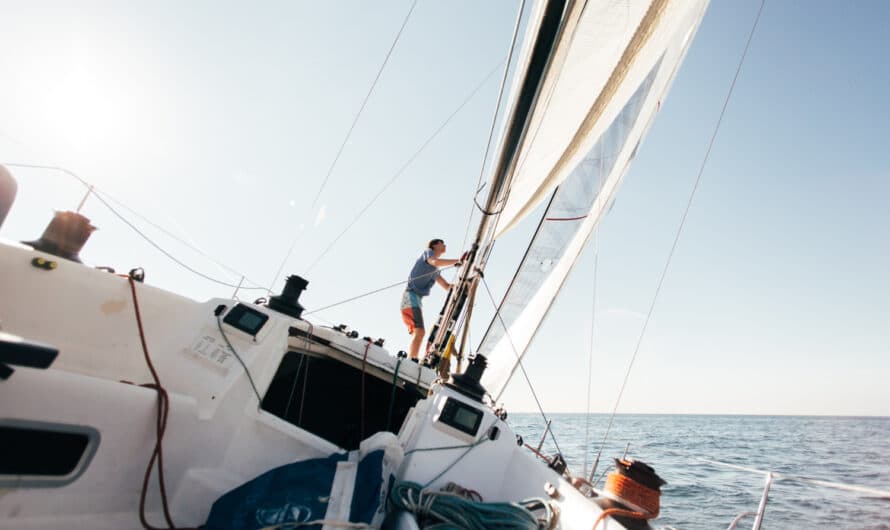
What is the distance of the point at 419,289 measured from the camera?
16.6 ft

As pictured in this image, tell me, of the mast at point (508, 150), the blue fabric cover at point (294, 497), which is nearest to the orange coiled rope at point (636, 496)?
the blue fabric cover at point (294, 497)

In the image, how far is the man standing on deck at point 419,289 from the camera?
4.94m

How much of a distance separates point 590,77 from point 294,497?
4.71 metres

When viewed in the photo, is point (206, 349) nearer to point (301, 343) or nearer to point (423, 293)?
point (301, 343)

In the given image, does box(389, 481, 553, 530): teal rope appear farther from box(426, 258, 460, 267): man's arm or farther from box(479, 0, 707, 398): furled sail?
box(426, 258, 460, 267): man's arm

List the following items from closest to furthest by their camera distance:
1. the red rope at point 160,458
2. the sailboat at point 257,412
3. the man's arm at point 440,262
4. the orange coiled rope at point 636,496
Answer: the sailboat at point 257,412, the red rope at point 160,458, the orange coiled rope at point 636,496, the man's arm at point 440,262

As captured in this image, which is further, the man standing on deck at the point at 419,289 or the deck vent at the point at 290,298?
the man standing on deck at the point at 419,289

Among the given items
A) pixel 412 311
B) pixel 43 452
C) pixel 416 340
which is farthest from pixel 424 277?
pixel 43 452

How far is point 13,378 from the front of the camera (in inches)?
52.6

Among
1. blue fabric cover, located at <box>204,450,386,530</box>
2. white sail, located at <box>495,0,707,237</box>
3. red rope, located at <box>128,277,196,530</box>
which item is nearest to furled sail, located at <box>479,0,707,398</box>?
white sail, located at <box>495,0,707,237</box>

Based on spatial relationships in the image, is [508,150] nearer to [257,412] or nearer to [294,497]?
[257,412]

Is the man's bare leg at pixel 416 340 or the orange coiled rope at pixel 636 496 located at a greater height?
the man's bare leg at pixel 416 340

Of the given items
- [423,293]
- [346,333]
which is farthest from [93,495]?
[423,293]

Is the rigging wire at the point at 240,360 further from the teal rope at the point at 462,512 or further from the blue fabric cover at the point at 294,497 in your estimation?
the teal rope at the point at 462,512
